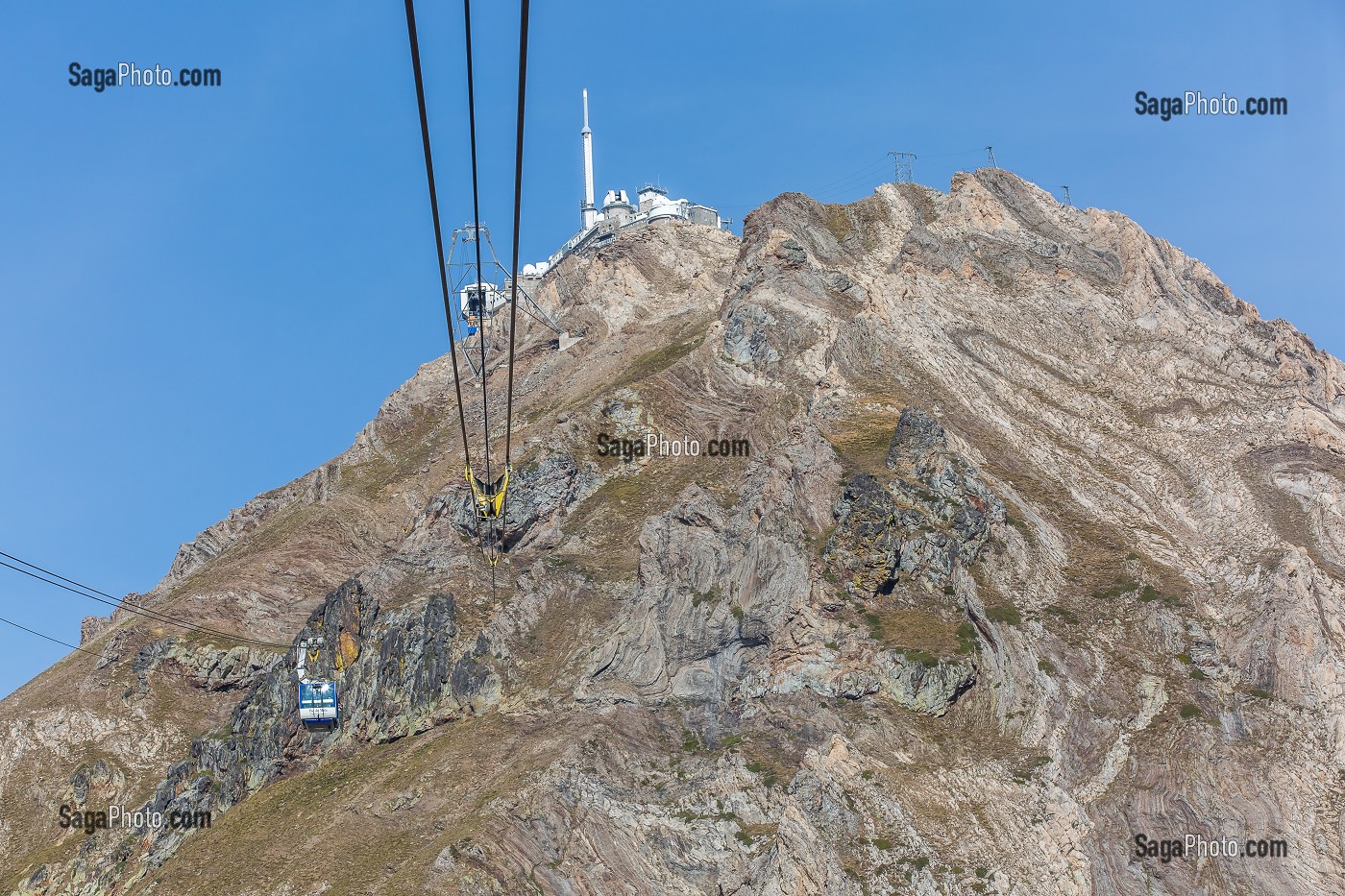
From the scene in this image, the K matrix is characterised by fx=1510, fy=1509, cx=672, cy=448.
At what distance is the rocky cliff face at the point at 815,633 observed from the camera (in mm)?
69625

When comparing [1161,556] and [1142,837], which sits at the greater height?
[1161,556]

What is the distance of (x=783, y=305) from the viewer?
4636 inches

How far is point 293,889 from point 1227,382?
245 feet

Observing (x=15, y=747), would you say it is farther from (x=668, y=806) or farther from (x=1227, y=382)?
(x=1227, y=382)

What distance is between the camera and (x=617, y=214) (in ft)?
584

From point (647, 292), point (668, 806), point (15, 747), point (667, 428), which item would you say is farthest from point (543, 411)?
point (668, 806)

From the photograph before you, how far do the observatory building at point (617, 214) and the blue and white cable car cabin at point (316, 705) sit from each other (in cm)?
9288

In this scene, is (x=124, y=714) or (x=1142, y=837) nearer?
(x=1142, y=837)

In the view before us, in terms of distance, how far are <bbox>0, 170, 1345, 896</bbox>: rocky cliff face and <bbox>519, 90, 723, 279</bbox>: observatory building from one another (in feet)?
144

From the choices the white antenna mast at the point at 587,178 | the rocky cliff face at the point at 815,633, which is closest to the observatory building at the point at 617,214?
the white antenna mast at the point at 587,178

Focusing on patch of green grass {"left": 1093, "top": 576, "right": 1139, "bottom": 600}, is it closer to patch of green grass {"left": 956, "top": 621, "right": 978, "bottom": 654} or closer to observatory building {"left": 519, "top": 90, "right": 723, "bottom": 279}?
patch of green grass {"left": 956, "top": 621, "right": 978, "bottom": 654}

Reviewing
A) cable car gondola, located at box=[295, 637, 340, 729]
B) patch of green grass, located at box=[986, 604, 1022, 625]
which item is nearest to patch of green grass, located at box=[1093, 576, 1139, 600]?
patch of green grass, located at box=[986, 604, 1022, 625]

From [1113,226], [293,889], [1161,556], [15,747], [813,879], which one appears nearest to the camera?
[813,879]

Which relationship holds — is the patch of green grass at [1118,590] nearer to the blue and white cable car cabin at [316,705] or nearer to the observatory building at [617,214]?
the blue and white cable car cabin at [316,705]
